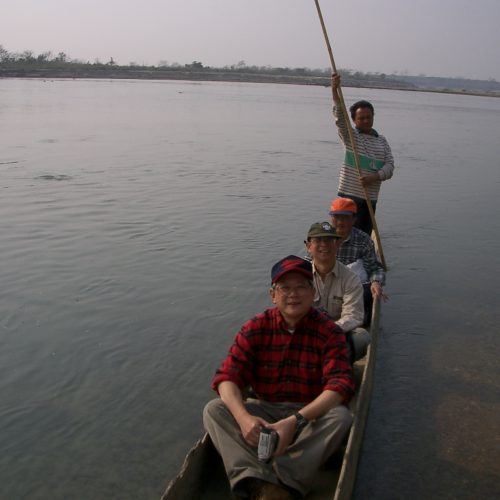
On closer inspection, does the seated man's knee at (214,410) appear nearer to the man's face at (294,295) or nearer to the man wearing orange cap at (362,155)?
the man's face at (294,295)

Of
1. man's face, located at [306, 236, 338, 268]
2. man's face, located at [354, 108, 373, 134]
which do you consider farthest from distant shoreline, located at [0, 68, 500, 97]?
man's face, located at [306, 236, 338, 268]

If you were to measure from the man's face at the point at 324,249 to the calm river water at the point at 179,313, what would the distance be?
4.53ft

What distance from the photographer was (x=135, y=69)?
10625 cm

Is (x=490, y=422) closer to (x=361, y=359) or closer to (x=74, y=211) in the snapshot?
(x=361, y=359)

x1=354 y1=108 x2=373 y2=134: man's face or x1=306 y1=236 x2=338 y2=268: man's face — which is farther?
x1=354 y1=108 x2=373 y2=134: man's face

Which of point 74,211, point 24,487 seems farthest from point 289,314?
point 74,211

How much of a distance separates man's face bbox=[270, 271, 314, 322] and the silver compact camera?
0.62 meters

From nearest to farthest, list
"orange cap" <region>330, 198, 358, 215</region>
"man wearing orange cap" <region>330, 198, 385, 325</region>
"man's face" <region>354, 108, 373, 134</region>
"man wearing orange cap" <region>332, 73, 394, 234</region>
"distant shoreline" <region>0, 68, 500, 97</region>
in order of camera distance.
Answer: "orange cap" <region>330, 198, 358, 215</region>, "man wearing orange cap" <region>330, 198, 385, 325</region>, "man's face" <region>354, 108, 373, 134</region>, "man wearing orange cap" <region>332, 73, 394, 234</region>, "distant shoreline" <region>0, 68, 500, 97</region>

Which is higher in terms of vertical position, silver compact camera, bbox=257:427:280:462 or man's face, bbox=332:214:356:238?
man's face, bbox=332:214:356:238

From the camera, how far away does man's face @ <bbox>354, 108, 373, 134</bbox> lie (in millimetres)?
6484

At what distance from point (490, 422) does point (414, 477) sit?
3.35ft

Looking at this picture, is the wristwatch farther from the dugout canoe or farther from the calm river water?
the calm river water

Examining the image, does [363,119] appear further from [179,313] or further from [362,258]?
[179,313]

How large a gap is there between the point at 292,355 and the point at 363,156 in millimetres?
3875
